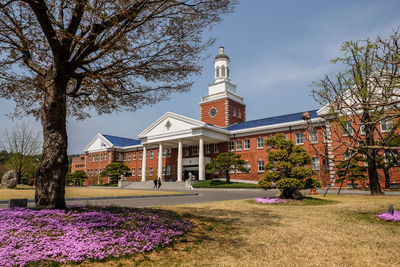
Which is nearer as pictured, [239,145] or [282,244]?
[282,244]

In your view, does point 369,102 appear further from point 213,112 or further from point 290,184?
point 213,112

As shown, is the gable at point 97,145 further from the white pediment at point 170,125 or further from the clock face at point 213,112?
the clock face at point 213,112

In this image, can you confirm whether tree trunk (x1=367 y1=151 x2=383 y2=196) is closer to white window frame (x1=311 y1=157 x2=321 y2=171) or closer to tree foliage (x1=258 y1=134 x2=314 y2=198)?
tree foliage (x1=258 y1=134 x2=314 y2=198)

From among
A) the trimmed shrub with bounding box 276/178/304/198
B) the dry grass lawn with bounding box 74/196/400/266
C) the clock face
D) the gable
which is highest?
the clock face

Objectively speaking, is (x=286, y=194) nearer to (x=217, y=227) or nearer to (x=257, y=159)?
(x=217, y=227)

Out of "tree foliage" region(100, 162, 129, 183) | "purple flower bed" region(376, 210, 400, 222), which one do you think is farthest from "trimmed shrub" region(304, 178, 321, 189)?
"tree foliage" region(100, 162, 129, 183)

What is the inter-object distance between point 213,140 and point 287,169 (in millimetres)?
26052

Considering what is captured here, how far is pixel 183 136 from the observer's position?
39.2 meters

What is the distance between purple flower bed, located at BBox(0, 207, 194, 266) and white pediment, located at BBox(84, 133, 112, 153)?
51673 mm

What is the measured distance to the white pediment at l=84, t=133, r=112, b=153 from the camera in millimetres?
56578

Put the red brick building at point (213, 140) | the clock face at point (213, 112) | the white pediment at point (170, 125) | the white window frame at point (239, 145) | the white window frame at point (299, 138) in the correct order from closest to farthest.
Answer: the white window frame at point (299, 138)
the red brick building at point (213, 140)
the white pediment at point (170, 125)
the white window frame at point (239, 145)
the clock face at point (213, 112)

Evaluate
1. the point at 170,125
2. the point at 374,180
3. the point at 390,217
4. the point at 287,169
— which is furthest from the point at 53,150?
the point at 170,125

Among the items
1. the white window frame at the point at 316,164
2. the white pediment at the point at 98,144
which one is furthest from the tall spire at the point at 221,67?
the white pediment at the point at 98,144

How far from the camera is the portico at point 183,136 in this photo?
37719mm
